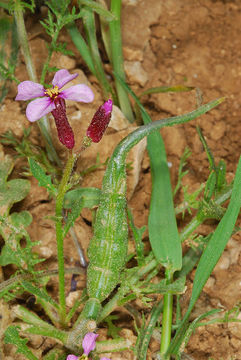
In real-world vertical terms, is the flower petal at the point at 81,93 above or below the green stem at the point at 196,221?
above

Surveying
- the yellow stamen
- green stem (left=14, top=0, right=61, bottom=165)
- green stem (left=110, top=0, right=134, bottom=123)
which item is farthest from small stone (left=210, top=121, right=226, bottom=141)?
the yellow stamen

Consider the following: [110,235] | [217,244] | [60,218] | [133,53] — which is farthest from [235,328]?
[133,53]

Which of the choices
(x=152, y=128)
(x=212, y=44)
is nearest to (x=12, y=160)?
(x=152, y=128)

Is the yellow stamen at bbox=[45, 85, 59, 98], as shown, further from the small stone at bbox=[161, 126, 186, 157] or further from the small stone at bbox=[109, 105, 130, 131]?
the small stone at bbox=[161, 126, 186, 157]

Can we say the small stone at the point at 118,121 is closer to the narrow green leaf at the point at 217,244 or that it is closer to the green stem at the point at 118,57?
the green stem at the point at 118,57

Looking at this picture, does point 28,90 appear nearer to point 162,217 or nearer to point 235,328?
point 162,217

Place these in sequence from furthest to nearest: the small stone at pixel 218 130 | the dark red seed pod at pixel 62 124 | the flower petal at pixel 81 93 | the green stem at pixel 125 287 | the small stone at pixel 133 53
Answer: the small stone at pixel 133 53 → the small stone at pixel 218 130 → the green stem at pixel 125 287 → the dark red seed pod at pixel 62 124 → the flower petal at pixel 81 93

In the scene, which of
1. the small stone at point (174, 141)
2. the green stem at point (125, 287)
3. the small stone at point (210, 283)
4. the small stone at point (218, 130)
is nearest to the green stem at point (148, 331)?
the green stem at point (125, 287)
